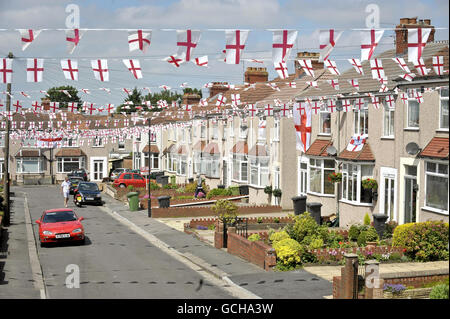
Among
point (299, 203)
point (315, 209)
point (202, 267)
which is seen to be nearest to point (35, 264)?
point (202, 267)

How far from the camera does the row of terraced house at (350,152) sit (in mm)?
22953

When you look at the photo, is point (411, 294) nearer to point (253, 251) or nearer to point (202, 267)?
point (253, 251)

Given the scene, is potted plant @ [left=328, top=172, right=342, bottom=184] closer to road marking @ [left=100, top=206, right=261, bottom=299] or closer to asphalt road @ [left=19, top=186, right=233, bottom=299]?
road marking @ [left=100, top=206, right=261, bottom=299]

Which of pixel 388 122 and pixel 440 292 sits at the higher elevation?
pixel 388 122

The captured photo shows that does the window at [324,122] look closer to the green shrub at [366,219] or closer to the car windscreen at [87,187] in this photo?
the green shrub at [366,219]

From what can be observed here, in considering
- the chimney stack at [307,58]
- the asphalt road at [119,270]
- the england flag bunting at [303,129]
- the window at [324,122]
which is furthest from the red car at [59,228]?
the chimney stack at [307,58]

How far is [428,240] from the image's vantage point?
770 inches

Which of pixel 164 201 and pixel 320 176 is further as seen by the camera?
pixel 164 201

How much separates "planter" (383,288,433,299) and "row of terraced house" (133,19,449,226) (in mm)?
6276

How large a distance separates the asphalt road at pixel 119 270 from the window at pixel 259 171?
11.5m

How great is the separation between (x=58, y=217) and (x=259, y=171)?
16489 mm

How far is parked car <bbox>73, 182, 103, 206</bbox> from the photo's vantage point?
43.6 metres

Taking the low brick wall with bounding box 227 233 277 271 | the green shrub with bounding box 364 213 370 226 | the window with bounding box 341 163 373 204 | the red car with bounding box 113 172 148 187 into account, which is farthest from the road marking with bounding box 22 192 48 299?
the red car with bounding box 113 172 148 187
